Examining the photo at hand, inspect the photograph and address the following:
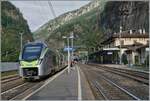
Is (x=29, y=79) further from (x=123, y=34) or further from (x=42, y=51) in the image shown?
(x=123, y=34)

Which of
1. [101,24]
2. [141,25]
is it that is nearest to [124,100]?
[141,25]

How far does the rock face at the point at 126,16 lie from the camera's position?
142 meters

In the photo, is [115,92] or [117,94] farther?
[115,92]

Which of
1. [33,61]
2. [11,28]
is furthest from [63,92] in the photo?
[11,28]

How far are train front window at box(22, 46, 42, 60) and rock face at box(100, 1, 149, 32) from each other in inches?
4173

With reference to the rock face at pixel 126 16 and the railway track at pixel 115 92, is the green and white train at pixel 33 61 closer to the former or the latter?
the railway track at pixel 115 92

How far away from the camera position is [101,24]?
19850cm

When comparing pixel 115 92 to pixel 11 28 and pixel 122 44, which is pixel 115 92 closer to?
pixel 122 44

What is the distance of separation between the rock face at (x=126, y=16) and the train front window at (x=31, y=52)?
348ft

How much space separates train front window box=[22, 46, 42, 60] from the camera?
3192cm

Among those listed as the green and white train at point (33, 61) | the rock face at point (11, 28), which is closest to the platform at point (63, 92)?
the green and white train at point (33, 61)

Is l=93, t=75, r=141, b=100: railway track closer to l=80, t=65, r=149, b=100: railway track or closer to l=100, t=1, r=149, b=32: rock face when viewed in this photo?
l=80, t=65, r=149, b=100: railway track

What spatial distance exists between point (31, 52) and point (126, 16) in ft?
431

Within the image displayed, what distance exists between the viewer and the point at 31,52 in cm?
3228
